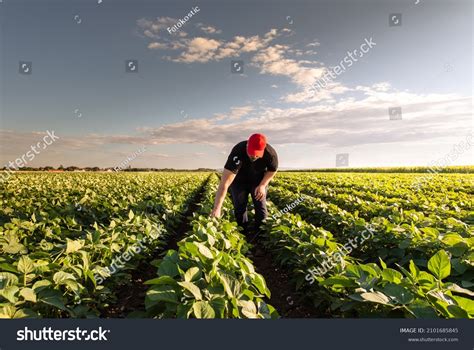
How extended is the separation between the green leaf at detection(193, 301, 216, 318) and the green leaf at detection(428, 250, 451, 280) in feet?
5.04

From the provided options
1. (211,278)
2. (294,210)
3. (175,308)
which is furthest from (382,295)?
(294,210)

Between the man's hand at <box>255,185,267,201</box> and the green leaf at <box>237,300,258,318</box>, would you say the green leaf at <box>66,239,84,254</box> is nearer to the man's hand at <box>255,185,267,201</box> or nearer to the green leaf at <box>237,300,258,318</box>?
the green leaf at <box>237,300,258,318</box>

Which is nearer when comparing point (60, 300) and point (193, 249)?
point (60, 300)

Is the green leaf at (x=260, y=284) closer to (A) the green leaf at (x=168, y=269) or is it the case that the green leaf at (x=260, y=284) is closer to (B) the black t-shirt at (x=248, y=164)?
(A) the green leaf at (x=168, y=269)

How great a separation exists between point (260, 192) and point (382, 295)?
12.7ft

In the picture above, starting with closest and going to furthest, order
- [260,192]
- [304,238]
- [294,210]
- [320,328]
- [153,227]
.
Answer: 1. [320,328]
2. [304,238]
3. [153,227]
4. [260,192]
5. [294,210]

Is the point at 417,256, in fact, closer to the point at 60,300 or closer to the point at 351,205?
the point at 60,300

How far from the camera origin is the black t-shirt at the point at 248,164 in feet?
16.3

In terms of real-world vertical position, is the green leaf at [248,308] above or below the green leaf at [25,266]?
below

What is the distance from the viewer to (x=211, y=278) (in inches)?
81.8

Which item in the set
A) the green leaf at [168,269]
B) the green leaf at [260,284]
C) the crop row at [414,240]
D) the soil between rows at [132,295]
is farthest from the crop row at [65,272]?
the crop row at [414,240]

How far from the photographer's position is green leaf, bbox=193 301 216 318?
167cm

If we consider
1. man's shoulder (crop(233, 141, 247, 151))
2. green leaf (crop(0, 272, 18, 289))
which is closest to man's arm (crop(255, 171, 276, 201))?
man's shoulder (crop(233, 141, 247, 151))

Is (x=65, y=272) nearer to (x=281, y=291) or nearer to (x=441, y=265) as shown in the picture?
(x=441, y=265)
